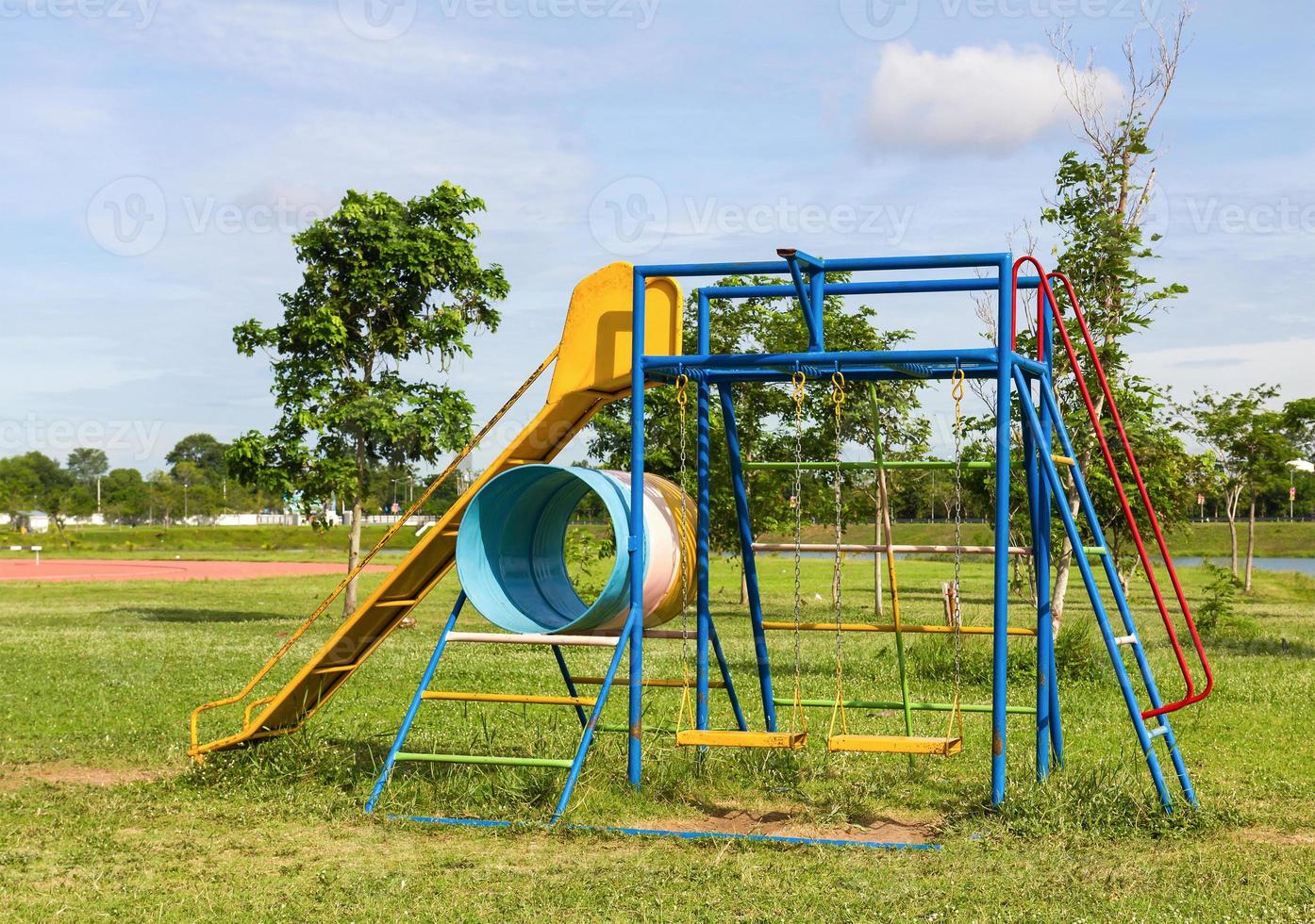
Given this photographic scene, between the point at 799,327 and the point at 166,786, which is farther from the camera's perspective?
the point at 799,327

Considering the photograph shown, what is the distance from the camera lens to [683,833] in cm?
779

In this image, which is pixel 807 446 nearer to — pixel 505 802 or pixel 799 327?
pixel 799 327

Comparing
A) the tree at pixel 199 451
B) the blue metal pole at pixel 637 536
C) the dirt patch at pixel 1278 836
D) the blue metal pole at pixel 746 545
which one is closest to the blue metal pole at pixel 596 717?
the blue metal pole at pixel 637 536

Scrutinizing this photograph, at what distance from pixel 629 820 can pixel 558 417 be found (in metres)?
2.71

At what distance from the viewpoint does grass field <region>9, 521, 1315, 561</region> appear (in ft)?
211

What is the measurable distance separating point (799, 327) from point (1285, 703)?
39.3 ft

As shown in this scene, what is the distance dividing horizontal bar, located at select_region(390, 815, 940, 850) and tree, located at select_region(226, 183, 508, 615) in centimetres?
1449

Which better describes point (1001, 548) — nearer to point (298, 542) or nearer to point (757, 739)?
point (757, 739)

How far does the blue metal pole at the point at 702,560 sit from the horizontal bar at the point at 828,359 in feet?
1.29

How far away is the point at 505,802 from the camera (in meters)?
8.43

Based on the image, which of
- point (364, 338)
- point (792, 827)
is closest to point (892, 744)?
point (792, 827)

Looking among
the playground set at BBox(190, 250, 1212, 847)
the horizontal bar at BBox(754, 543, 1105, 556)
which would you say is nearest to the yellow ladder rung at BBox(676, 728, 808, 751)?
the playground set at BBox(190, 250, 1212, 847)

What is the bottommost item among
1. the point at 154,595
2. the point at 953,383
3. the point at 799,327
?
the point at 154,595

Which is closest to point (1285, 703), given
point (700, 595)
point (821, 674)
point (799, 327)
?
point (821, 674)
